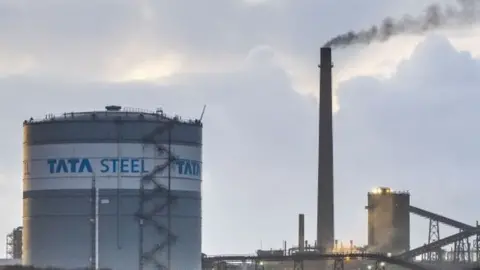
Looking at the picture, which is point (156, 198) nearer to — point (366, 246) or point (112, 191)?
point (112, 191)

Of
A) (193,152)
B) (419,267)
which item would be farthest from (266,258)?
(193,152)

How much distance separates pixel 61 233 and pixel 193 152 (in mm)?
10986

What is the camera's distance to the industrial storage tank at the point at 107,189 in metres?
103

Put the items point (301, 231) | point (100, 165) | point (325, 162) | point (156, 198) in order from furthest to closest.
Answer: point (301, 231) → point (325, 162) → point (156, 198) → point (100, 165)

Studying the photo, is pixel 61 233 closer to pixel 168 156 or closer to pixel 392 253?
pixel 168 156

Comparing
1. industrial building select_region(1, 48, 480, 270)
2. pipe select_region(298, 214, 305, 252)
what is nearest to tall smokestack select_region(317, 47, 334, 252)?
pipe select_region(298, 214, 305, 252)

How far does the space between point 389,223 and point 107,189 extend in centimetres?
7922

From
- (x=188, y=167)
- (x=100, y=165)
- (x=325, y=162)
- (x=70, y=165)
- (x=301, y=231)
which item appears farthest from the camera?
(x=301, y=231)

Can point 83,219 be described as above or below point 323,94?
below

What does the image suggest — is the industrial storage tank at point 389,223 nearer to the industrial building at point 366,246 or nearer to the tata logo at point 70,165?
the industrial building at point 366,246

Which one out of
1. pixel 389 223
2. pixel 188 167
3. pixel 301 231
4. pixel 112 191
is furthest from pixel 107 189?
pixel 389 223

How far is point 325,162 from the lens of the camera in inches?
5797

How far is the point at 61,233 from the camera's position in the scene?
104 meters

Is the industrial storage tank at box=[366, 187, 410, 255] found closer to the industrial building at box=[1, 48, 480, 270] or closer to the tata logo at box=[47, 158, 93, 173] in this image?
the industrial building at box=[1, 48, 480, 270]
